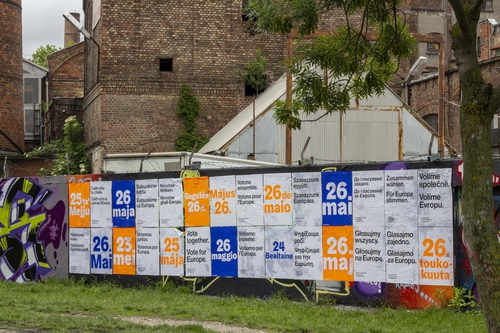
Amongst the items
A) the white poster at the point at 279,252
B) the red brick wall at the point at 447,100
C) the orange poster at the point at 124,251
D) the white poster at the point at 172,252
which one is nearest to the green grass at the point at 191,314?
the white poster at the point at 172,252

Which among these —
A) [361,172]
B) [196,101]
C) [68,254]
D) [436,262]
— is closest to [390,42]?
[361,172]

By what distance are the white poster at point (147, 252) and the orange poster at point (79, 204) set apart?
129 cm

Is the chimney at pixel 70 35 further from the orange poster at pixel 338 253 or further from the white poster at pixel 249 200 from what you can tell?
the orange poster at pixel 338 253

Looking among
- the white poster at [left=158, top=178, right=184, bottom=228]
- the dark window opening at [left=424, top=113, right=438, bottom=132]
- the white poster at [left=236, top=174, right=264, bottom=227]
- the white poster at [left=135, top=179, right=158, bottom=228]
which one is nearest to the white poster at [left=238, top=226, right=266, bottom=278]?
the white poster at [left=236, top=174, right=264, bottom=227]

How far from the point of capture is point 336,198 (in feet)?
42.0

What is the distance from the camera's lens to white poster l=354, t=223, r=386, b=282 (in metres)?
12.3

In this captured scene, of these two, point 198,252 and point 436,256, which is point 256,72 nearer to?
point 198,252

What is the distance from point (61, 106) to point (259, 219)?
24003 mm

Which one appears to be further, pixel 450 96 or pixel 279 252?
pixel 450 96

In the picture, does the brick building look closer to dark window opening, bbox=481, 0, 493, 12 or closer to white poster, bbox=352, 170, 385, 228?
dark window opening, bbox=481, 0, 493, 12

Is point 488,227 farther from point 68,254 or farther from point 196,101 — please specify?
point 196,101

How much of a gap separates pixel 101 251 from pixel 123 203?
100 centimetres

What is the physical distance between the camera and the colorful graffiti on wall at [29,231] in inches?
627

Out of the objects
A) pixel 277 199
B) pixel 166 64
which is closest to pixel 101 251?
pixel 277 199
